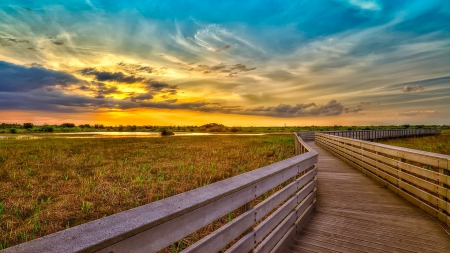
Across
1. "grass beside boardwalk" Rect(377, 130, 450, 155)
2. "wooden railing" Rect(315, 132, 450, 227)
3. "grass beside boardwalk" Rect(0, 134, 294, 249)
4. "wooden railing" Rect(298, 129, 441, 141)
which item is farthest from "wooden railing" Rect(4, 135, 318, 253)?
"wooden railing" Rect(298, 129, 441, 141)

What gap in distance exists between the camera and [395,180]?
7.53 metres

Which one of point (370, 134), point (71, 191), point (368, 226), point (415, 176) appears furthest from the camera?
point (370, 134)

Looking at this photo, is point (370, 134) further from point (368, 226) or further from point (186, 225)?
point (186, 225)

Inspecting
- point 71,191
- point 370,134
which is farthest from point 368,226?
point 370,134

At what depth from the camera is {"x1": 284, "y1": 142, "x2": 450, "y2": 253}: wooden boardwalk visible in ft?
13.6

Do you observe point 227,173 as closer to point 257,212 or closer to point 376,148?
point 376,148

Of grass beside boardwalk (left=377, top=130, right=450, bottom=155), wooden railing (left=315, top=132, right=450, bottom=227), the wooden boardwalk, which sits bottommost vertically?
the wooden boardwalk

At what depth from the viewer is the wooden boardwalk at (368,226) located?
4.14m

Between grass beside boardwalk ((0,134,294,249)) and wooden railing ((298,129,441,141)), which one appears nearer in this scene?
grass beside boardwalk ((0,134,294,249))

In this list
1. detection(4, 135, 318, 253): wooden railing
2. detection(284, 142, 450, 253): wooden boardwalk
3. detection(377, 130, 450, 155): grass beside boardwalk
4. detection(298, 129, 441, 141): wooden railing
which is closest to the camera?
detection(4, 135, 318, 253): wooden railing

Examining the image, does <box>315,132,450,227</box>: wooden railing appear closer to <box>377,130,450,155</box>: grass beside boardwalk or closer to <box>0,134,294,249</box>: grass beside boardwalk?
<box>0,134,294,249</box>: grass beside boardwalk

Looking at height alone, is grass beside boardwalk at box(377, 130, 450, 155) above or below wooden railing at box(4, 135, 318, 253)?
below

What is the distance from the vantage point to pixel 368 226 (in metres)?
4.97

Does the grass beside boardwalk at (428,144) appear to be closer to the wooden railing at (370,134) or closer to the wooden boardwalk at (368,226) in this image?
the wooden railing at (370,134)
